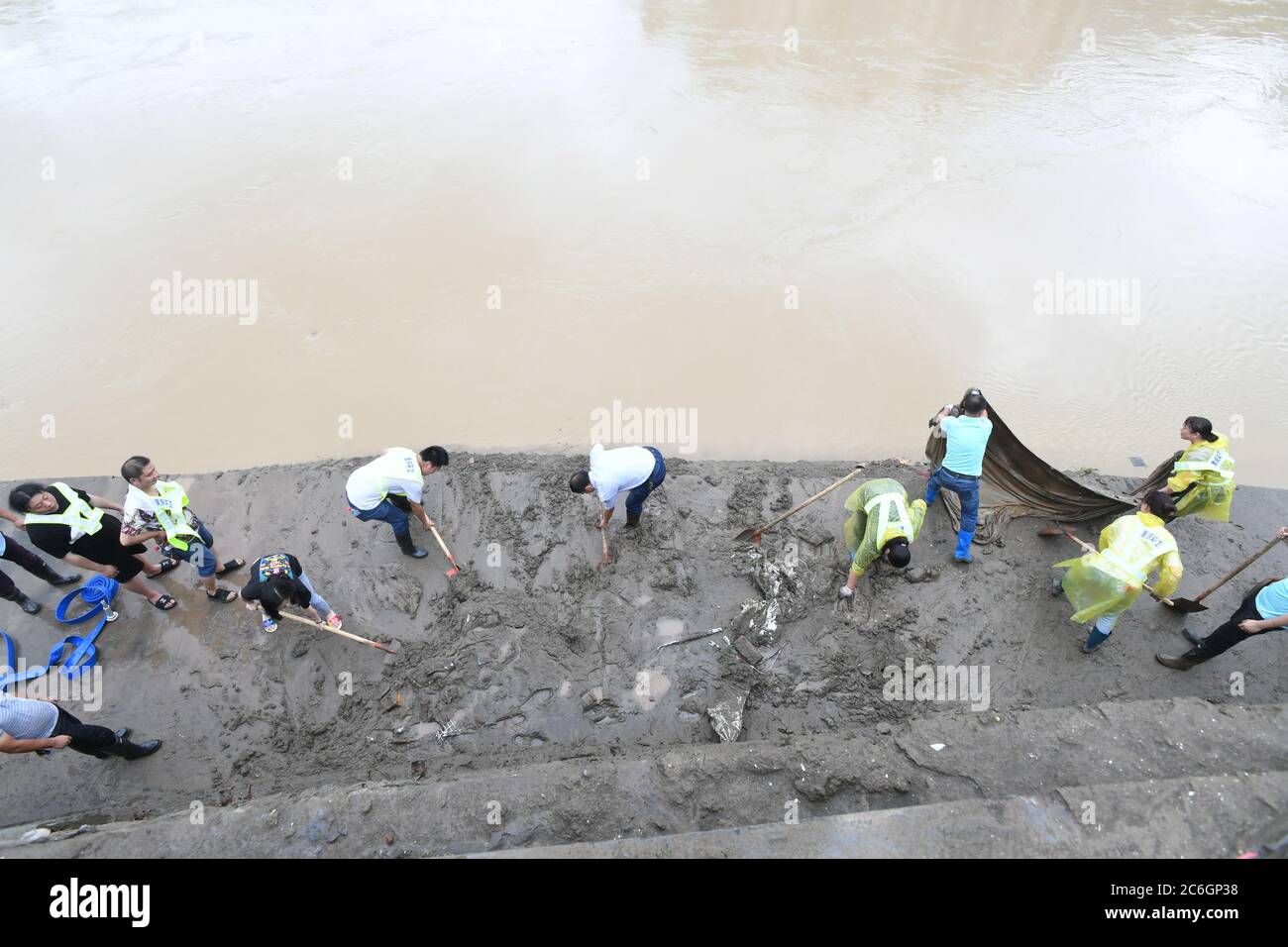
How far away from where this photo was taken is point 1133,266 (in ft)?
27.2

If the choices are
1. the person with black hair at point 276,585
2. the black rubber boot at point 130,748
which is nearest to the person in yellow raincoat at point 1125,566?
the person with black hair at point 276,585

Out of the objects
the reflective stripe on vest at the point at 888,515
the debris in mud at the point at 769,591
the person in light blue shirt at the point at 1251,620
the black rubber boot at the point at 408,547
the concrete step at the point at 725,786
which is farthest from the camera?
the black rubber boot at the point at 408,547

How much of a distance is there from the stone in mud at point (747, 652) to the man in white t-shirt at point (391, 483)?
8.47 ft

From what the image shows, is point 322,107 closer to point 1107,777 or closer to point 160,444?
point 160,444

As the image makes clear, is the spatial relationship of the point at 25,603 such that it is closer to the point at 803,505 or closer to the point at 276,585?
the point at 276,585

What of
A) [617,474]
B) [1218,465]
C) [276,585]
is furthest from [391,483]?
[1218,465]

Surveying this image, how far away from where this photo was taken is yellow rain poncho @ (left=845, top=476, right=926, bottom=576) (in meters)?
4.34

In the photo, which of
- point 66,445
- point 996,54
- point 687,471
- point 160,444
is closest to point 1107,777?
point 687,471

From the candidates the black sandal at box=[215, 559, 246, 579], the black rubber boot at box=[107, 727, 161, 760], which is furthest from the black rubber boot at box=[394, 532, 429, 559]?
the black rubber boot at box=[107, 727, 161, 760]

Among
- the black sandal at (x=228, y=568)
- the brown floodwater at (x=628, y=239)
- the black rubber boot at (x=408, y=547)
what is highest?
the brown floodwater at (x=628, y=239)

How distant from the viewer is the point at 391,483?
4625mm

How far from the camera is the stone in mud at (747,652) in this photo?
15.2ft

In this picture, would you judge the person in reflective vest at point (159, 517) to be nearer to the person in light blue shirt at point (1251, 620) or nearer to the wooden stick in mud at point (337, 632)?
the wooden stick in mud at point (337, 632)

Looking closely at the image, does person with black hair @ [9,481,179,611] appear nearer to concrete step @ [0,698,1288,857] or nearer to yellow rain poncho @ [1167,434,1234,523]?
concrete step @ [0,698,1288,857]
